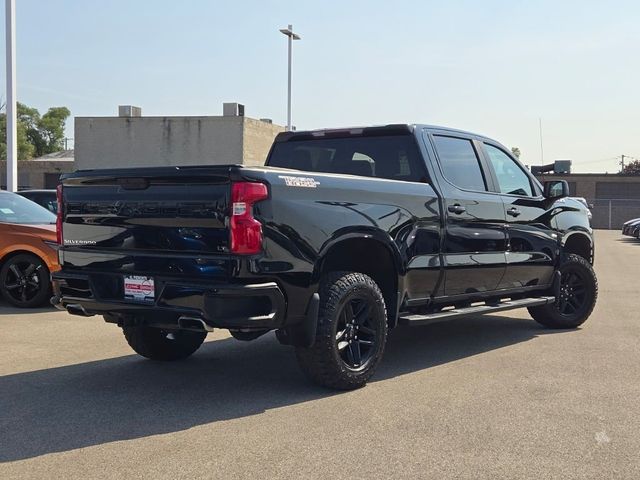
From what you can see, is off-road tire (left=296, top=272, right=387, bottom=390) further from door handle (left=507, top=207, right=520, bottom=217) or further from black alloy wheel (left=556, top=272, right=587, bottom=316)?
black alloy wheel (left=556, top=272, right=587, bottom=316)

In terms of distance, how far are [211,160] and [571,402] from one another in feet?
109

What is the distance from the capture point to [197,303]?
4602 mm

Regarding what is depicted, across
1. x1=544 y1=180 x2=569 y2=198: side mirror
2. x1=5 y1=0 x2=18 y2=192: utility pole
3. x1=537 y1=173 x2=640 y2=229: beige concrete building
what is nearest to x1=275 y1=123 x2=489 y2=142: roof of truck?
x1=544 y1=180 x2=569 y2=198: side mirror

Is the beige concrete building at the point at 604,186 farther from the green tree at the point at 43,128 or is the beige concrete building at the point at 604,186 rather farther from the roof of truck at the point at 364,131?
the green tree at the point at 43,128

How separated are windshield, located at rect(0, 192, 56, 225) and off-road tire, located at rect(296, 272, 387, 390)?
593 centimetres

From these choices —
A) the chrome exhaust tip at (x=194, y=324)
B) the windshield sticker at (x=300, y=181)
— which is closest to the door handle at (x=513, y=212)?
the windshield sticker at (x=300, y=181)

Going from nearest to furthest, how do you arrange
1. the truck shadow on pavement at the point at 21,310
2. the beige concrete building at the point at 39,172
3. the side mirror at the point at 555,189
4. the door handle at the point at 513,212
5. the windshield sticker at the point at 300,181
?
1. the windshield sticker at the point at 300,181
2. the door handle at the point at 513,212
3. the side mirror at the point at 555,189
4. the truck shadow on pavement at the point at 21,310
5. the beige concrete building at the point at 39,172

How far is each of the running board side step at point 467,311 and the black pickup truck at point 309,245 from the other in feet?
0.06

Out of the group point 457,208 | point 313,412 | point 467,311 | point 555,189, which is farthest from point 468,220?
point 313,412

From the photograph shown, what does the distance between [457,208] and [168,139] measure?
33.0 meters

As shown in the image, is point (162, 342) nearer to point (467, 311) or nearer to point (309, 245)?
point (309, 245)

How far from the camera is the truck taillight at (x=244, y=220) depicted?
14.9 feet

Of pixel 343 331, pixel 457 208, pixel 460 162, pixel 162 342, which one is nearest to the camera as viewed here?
pixel 343 331

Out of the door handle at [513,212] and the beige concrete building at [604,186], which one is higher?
the beige concrete building at [604,186]
